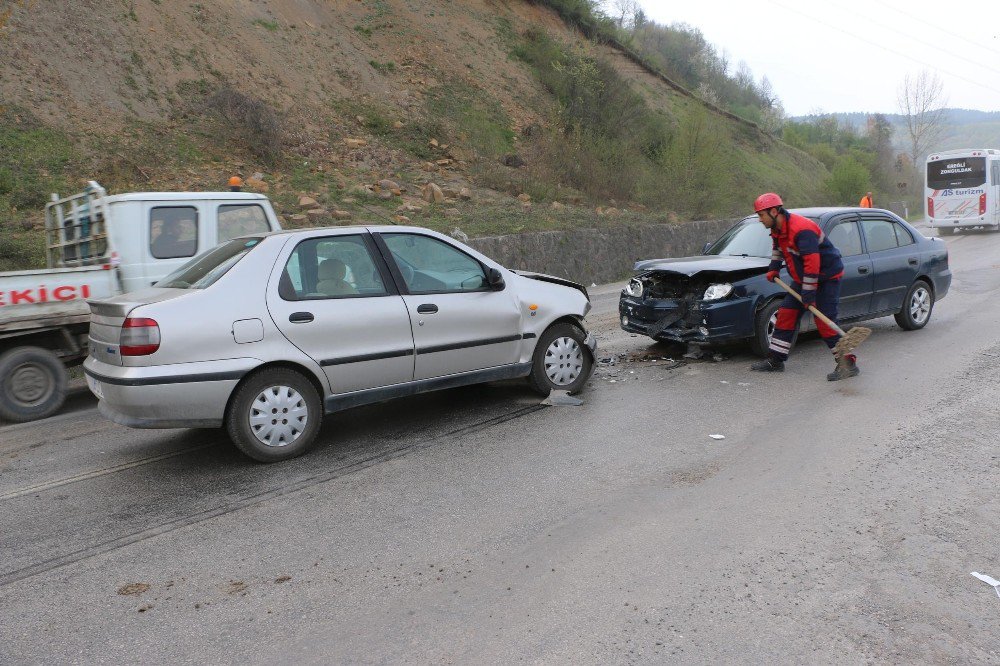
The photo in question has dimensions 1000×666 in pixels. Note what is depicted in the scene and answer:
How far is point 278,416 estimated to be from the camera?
5.38 m

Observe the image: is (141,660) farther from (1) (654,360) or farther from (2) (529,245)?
(2) (529,245)

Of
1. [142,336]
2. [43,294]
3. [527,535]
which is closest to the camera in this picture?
[527,535]

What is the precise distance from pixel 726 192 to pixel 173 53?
1896 cm

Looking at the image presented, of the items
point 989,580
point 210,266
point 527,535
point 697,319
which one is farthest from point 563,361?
point 989,580

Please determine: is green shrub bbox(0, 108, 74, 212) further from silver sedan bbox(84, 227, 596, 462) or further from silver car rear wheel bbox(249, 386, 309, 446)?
silver car rear wheel bbox(249, 386, 309, 446)

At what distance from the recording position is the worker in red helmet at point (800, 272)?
7504 millimetres

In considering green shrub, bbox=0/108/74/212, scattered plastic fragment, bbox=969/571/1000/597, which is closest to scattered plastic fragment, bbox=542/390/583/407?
scattered plastic fragment, bbox=969/571/1000/597

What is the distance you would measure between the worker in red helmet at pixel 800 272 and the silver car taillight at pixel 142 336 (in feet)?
18.1

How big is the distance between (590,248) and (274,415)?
14071mm

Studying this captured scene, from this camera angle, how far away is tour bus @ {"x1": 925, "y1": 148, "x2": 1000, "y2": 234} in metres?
30.5

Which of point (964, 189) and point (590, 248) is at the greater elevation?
point (964, 189)

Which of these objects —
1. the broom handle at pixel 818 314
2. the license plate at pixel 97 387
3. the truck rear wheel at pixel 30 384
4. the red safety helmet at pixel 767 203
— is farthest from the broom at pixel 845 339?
the truck rear wheel at pixel 30 384

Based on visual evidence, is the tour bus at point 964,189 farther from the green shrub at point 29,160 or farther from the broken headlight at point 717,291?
the green shrub at point 29,160

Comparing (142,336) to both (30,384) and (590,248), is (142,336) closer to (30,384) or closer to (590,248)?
(30,384)
